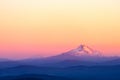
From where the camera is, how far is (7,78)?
129m

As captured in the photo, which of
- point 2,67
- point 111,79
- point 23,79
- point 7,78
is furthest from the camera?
point 2,67

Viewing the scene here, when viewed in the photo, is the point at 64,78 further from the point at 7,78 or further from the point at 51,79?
the point at 7,78

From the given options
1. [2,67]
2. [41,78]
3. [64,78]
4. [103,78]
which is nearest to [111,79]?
[103,78]

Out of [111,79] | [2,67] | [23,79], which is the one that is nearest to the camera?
[23,79]

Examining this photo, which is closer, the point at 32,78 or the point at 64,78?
the point at 32,78

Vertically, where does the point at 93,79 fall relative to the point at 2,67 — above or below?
below

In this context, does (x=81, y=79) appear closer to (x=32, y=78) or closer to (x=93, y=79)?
(x=93, y=79)

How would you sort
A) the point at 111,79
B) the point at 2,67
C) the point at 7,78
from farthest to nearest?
the point at 2,67, the point at 111,79, the point at 7,78

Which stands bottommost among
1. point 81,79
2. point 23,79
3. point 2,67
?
point 23,79

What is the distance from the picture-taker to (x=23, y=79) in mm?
117625

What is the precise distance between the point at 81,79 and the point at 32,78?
95.5 ft

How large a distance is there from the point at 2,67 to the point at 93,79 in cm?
6429

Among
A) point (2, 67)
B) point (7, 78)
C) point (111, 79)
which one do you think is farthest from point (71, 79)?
point (2, 67)

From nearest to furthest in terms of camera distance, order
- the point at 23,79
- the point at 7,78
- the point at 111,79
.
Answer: the point at 23,79 → the point at 7,78 → the point at 111,79
